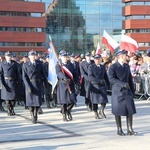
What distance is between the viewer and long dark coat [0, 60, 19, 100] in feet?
37.8

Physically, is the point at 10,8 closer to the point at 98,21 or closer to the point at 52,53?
the point at 98,21

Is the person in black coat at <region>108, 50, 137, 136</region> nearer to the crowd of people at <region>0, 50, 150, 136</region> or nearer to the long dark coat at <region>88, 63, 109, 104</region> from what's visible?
the crowd of people at <region>0, 50, 150, 136</region>

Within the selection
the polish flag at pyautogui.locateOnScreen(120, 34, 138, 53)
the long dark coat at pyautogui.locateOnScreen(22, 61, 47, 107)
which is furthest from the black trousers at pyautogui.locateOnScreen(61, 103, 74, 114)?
the polish flag at pyautogui.locateOnScreen(120, 34, 138, 53)

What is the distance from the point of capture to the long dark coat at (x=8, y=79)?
11531mm

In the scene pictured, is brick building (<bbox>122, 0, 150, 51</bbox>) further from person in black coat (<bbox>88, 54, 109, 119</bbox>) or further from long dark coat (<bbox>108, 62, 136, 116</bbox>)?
long dark coat (<bbox>108, 62, 136, 116</bbox>)

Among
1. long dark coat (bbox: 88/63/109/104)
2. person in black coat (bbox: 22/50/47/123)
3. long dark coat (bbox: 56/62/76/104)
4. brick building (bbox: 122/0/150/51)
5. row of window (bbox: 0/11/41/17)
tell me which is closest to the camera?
person in black coat (bbox: 22/50/47/123)

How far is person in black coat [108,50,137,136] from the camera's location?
8000 mm

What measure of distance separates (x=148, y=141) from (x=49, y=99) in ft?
22.5

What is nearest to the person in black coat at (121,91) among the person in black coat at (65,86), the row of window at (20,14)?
the person in black coat at (65,86)

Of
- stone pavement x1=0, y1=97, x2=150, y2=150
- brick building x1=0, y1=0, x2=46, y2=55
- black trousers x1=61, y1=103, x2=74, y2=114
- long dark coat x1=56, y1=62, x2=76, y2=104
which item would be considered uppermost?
brick building x1=0, y1=0, x2=46, y2=55

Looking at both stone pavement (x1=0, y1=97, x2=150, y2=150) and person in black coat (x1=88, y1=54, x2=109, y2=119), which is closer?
stone pavement (x1=0, y1=97, x2=150, y2=150)

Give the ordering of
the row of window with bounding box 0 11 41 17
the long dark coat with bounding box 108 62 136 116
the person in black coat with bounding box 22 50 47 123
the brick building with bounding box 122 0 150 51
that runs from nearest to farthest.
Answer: the long dark coat with bounding box 108 62 136 116 < the person in black coat with bounding box 22 50 47 123 < the row of window with bounding box 0 11 41 17 < the brick building with bounding box 122 0 150 51

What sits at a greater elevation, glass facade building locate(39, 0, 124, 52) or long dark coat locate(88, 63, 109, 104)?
glass facade building locate(39, 0, 124, 52)

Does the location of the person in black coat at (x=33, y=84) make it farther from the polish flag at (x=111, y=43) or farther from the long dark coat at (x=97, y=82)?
the polish flag at (x=111, y=43)
